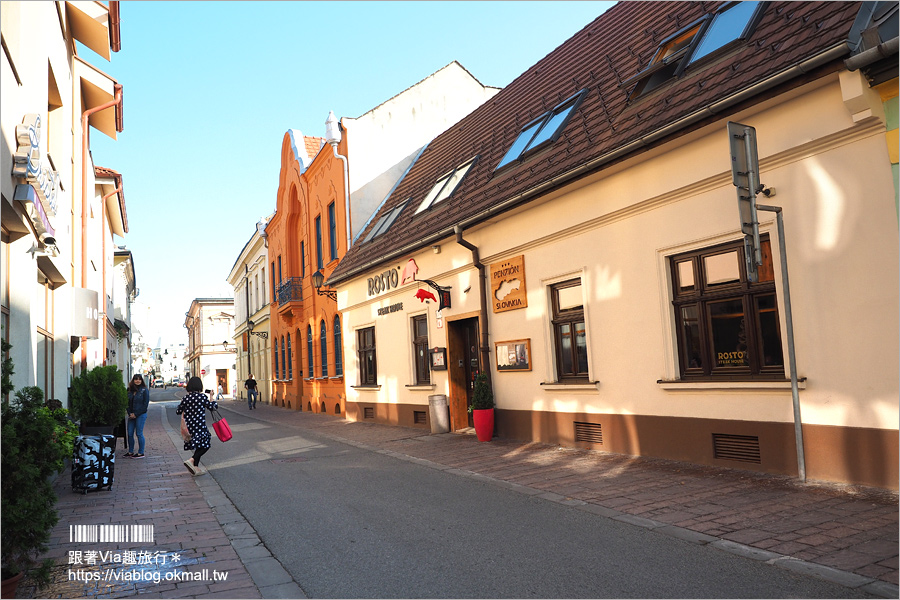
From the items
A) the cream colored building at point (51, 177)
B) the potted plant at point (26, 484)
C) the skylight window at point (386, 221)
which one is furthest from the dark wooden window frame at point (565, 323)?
the skylight window at point (386, 221)

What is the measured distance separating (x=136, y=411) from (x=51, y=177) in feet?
20.7

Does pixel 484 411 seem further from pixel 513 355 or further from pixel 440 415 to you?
pixel 440 415

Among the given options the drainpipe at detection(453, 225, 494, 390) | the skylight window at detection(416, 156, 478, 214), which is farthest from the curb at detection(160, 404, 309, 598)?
the skylight window at detection(416, 156, 478, 214)

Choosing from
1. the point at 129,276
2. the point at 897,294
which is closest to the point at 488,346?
the point at 897,294

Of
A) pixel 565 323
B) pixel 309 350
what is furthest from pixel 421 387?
pixel 309 350

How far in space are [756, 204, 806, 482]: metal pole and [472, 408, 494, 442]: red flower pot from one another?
6058 mm

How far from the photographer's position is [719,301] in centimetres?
875

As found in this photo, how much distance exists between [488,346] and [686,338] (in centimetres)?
489

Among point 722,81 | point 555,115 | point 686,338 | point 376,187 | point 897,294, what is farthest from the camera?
→ point 376,187

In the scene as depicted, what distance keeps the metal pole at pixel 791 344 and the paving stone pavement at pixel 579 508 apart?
37 cm

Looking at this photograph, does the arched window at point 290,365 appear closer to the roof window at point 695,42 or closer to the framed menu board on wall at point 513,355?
the framed menu board on wall at point 513,355

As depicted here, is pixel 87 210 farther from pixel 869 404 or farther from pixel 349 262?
pixel 869 404

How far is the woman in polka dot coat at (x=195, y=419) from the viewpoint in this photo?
1080 centimetres

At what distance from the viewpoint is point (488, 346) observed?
13469 millimetres
